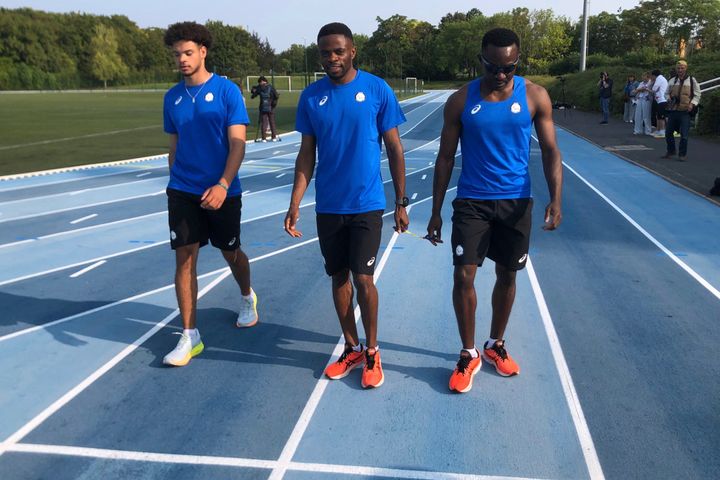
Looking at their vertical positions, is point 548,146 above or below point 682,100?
below

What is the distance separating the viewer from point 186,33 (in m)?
3.67

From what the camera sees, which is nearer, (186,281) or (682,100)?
(186,281)

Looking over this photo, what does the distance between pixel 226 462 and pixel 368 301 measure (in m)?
1.16

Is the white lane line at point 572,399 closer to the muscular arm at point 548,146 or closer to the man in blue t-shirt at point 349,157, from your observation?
the muscular arm at point 548,146

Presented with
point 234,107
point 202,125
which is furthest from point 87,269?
point 234,107

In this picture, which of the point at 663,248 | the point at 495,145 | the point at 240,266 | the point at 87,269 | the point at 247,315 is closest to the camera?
the point at 495,145

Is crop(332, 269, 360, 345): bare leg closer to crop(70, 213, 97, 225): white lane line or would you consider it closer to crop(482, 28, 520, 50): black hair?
crop(482, 28, 520, 50): black hair

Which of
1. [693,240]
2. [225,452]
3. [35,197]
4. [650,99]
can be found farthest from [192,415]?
[650,99]

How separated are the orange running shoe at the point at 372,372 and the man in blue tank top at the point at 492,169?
0.41 metres

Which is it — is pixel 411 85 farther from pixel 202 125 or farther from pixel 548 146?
pixel 548 146

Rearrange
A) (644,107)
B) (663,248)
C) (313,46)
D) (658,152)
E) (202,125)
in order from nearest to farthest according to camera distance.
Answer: (202,125) → (663,248) → (658,152) → (644,107) → (313,46)

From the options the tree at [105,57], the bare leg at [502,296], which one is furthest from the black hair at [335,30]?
the tree at [105,57]

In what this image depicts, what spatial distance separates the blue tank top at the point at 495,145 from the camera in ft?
10.5

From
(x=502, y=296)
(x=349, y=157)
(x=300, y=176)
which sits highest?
(x=349, y=157)
